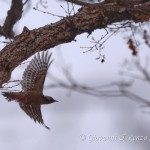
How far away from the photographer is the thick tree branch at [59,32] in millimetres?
4589

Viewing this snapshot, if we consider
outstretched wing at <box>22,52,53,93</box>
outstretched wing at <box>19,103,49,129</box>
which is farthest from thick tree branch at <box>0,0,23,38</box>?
outstretched wing at <box>19,103,49,129</box>

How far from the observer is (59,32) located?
189 inches

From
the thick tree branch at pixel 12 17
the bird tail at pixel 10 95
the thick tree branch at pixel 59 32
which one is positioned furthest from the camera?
the thick tree branch at pixel 12 17

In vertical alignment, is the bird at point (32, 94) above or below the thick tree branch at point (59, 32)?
below

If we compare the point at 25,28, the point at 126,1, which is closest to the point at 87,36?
the point at 25,28

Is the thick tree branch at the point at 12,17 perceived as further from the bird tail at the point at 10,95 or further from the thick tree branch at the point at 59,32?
the bird tail at the point at 10,95

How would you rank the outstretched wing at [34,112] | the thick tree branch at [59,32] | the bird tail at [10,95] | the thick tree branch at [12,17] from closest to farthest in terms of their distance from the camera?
1. the bird tail at [10,95]
2. the thick tree branch at [59,32]
3. the outstretched wing at [34,112]
4. the thick tree branch at [12,17]

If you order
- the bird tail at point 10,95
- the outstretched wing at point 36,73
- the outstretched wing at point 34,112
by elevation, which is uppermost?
the outstretched wing at point 36,73

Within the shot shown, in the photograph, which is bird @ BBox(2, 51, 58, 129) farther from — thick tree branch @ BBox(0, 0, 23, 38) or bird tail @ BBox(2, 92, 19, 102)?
thick tree branch @ BBox(0, 0, 23, 38)

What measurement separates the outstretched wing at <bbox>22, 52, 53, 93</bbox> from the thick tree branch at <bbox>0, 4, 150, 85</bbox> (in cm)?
26

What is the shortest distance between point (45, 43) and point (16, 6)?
79 centimetres

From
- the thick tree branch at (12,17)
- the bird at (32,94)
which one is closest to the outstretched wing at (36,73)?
the bird at (32,94)

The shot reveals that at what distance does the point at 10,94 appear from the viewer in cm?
454

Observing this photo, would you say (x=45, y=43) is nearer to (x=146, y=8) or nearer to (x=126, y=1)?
(x=146, y=8)
